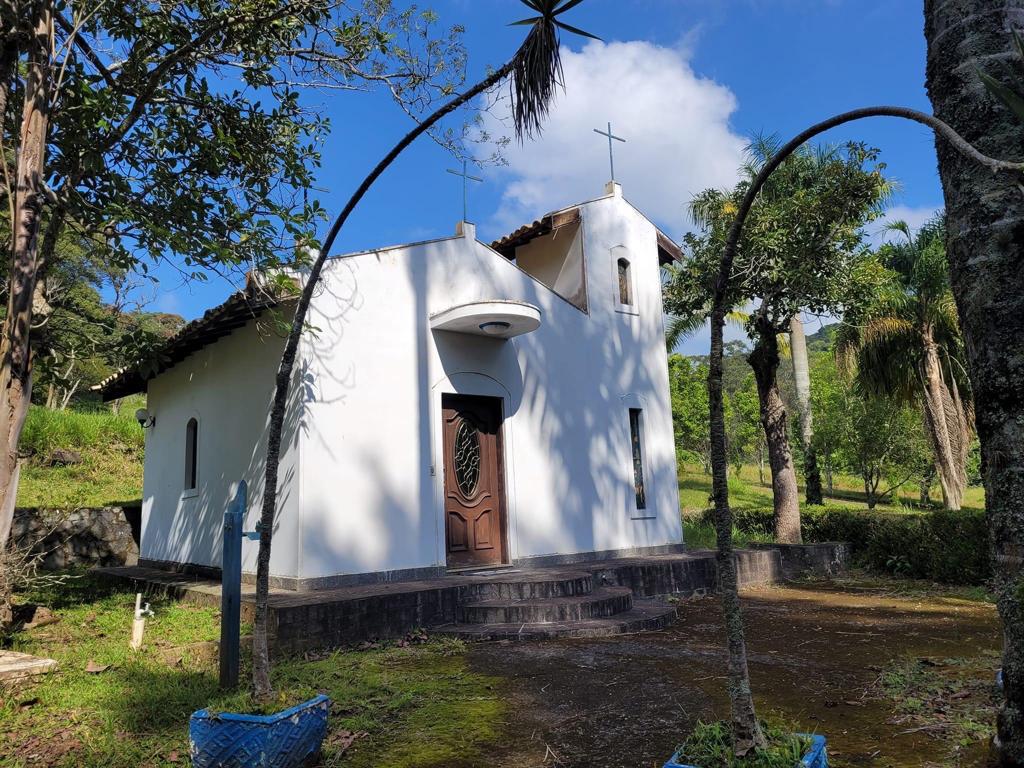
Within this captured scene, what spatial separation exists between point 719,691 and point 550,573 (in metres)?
3.94

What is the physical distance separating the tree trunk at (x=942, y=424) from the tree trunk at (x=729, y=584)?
15.9 metres

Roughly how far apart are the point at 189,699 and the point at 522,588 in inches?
154

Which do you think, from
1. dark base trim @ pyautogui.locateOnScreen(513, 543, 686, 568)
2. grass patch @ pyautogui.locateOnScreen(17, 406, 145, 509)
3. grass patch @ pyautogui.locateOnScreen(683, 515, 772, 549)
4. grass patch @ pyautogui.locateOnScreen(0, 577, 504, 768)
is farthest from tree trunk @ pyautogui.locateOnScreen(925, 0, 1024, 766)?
grass patch @ pyautogui.locateOnScreen(17, 406, 145, 509)

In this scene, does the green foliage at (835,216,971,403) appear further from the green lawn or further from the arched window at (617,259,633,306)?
the arched window at (617,259,633,306)

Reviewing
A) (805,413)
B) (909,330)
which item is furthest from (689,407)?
(909,330)

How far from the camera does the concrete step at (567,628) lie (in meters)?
7.05

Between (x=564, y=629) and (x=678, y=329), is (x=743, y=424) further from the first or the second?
(x=564, y=629)

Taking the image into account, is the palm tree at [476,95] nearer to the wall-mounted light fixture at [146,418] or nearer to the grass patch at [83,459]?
the wall-mounted light fixture at [146,418]

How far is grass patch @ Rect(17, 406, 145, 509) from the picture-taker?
15.9 metres

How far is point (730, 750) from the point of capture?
2.72m

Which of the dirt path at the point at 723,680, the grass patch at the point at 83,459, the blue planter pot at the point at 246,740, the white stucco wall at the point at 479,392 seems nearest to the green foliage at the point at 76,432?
the grass patch at the point at 83,459

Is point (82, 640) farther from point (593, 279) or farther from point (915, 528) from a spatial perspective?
point (915, 528)

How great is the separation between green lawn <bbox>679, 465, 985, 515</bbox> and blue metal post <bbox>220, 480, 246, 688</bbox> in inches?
735

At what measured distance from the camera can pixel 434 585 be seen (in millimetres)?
7746
